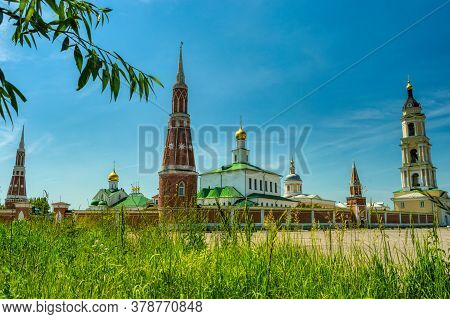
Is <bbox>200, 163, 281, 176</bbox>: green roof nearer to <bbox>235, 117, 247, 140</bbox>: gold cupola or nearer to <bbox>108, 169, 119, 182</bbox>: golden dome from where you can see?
<bbox>235, 117, 247, 140</bbox>: gold cupola

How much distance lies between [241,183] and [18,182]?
3233 centimetres

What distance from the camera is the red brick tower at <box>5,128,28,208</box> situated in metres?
48.4

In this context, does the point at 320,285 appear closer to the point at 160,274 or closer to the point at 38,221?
the point at 160,274

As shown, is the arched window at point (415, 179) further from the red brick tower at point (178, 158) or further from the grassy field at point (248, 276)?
the grassy field at point (248, 276)

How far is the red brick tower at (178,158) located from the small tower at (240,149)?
18.4 m

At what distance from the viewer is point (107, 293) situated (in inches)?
123

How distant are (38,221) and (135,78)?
7847 millimetres

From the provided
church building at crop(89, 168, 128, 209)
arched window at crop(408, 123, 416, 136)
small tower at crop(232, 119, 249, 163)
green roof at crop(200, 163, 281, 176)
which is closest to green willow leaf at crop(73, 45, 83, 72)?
green roof at crop(200, 163, 281, 176)

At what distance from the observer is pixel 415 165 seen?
5488 centimetres

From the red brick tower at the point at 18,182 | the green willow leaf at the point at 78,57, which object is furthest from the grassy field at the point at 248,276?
the red brick tower at the point at 18,182

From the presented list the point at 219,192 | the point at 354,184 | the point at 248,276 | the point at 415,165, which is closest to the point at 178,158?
the point at 219,192

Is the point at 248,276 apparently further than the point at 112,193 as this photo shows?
No

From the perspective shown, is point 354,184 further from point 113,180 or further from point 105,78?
point 105,78
